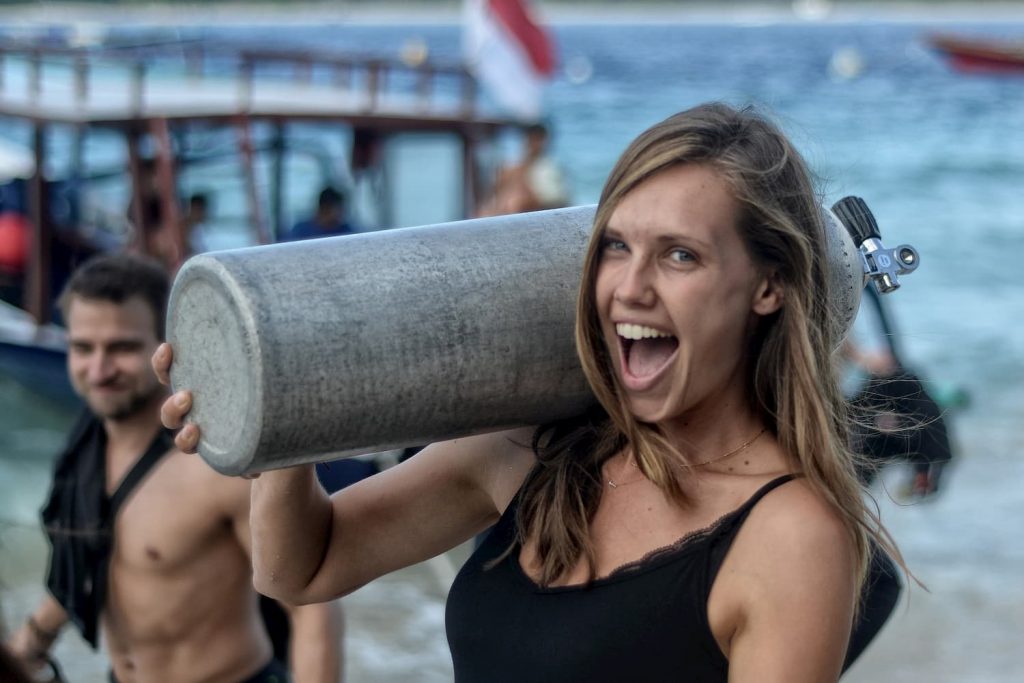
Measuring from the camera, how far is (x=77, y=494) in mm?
3723

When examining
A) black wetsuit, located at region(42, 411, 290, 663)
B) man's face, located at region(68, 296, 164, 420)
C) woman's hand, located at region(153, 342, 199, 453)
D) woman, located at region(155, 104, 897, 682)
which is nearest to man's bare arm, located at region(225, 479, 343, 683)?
black wetsuit, located at region(42, 411, 290, 663)

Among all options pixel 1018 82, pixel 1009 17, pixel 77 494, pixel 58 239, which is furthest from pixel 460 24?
pixel 77 494

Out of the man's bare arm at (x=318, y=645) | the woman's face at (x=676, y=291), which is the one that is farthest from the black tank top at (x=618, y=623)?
the man's bare arm at (x=318, y=645)

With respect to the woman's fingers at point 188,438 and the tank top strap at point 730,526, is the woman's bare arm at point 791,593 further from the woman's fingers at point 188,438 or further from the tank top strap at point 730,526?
the woman's fingers at point 188,438

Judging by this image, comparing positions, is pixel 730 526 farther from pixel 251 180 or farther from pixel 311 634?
pixel 251 180

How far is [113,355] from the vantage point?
3773 mm

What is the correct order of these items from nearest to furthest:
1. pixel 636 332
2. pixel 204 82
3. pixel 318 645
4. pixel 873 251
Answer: pixel 636 332, pixel 873 251, pixel 318 645, pixel 204 82

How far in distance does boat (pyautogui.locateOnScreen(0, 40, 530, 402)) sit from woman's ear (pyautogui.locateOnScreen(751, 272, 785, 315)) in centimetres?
711

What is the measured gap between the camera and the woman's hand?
186cm

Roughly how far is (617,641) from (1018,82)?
5932cm

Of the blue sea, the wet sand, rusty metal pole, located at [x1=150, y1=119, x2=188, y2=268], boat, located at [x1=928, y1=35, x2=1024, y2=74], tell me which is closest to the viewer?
the wet sand

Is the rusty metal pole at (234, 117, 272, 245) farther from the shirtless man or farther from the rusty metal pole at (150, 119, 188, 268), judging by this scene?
the shirtless man

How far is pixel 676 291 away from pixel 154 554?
221 centimetres

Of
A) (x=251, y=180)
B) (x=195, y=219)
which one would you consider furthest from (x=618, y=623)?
(x=195, y=219)
